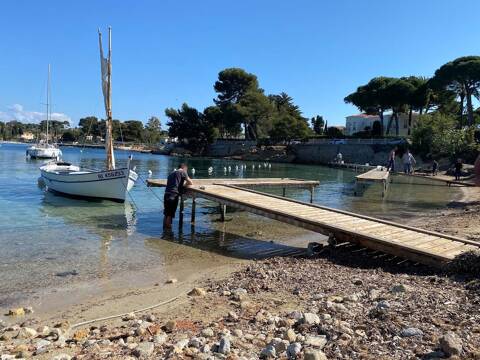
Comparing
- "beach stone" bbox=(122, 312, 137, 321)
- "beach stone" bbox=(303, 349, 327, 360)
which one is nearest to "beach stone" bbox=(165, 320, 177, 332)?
"beach stone" bbox=(122, 312, 137, 321)

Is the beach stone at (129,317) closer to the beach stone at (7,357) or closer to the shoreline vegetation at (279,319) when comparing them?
the shoreline vegetation at (279,319)

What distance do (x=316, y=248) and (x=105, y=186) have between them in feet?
46.1

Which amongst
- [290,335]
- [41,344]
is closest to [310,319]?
[290,335]

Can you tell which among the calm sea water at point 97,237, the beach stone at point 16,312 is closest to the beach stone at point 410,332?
the beach stone at point 16,312

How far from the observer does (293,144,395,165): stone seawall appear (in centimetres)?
7312

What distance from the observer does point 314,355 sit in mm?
4422

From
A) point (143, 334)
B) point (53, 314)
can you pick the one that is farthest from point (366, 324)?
point (53, 314)

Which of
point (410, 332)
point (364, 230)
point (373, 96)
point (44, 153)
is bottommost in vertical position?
point (410, 332)

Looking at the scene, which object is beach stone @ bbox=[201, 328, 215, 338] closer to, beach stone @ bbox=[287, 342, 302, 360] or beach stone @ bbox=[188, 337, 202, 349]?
beach stone @ bbox=[188, 337, 202, 349]

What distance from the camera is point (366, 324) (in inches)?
212

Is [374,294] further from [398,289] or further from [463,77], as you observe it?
[463,77]

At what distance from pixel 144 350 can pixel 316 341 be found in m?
1.98

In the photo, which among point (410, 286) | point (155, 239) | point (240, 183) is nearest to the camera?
point (410, 286)

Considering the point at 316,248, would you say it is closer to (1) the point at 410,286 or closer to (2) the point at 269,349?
(1) the point at 410,286
